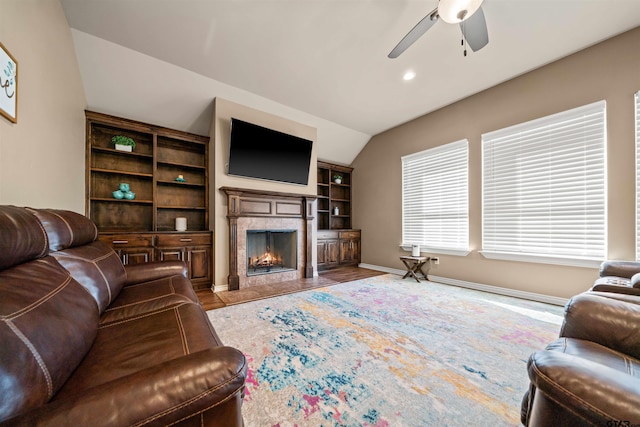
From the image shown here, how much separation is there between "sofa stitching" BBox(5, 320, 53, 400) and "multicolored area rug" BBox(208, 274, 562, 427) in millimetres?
853

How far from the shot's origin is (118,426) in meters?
0.52

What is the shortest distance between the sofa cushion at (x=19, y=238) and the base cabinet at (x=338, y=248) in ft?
12.7

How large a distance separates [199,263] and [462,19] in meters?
3.97

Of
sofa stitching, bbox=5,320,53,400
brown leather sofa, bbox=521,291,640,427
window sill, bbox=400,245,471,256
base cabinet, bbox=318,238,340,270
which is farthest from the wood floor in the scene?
brown leather sofa, bbox=521,291,640,427

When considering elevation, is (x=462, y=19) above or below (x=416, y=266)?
above

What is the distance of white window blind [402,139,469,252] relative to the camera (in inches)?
146

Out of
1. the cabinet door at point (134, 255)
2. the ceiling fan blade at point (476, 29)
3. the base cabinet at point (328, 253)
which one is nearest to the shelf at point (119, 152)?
the cabinet door at point (134, 255)

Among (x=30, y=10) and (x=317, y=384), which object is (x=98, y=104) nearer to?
(x=30, y=10)

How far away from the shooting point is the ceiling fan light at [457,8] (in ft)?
5.47

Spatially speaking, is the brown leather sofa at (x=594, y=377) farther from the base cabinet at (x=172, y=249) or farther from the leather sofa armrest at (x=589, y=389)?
the base cabinet at (x=172, y=249)

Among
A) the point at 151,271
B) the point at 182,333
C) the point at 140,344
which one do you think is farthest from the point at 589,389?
the point at 151,271

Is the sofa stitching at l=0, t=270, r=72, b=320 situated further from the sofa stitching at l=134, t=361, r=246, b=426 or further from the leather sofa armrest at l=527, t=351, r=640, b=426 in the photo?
the leather sofa armrest at l=527, t=351, r=640, b=426

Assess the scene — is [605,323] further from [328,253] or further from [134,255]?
[134,255]

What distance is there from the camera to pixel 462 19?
180cm
